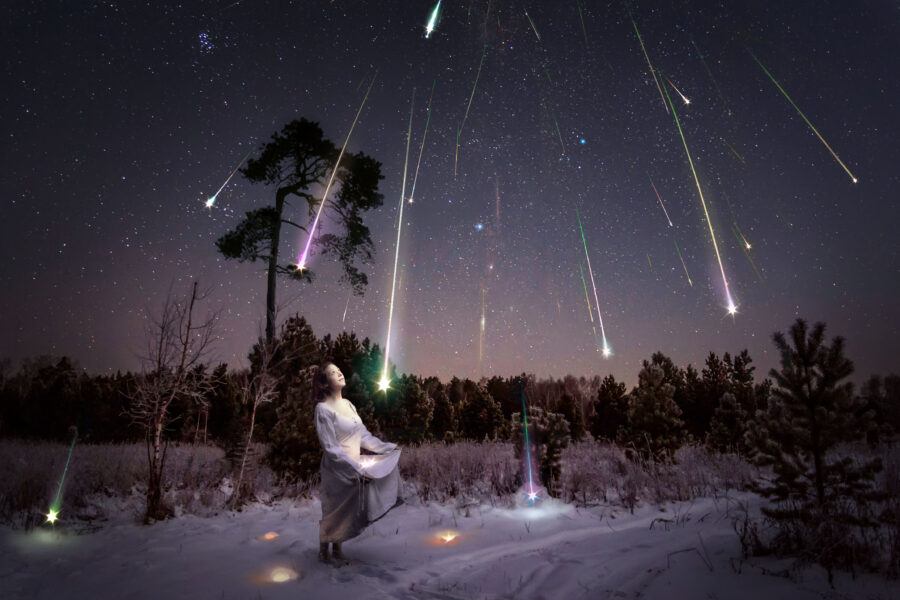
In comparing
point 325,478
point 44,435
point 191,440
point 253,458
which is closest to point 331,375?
point 325,478

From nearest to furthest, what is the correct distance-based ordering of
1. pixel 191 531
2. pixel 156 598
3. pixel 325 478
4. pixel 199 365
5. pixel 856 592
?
1. pixel 856 592
2. pixel 156 598
3. pixel 325 478
4. pixel 191 531
5. pixel 199 365

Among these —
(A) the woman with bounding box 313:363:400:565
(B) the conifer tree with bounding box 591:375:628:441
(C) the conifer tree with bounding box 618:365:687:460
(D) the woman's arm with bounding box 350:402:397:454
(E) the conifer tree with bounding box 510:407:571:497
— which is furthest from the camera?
(B) the conifer tree with bounding box 591:375:628:441

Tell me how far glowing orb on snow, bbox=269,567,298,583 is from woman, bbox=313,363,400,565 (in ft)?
1.19

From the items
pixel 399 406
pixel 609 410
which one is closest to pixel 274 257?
pixel 399 406

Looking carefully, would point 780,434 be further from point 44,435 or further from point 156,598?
point 44,435

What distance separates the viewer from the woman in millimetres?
4332

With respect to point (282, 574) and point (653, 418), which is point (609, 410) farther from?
point (282, 574)

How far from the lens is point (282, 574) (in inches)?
169

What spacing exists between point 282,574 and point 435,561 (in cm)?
150

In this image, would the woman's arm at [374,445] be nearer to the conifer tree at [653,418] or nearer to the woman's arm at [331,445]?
the woman's arm at [331,445]

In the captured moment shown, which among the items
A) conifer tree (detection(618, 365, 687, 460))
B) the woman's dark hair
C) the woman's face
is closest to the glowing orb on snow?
the woman's dark hair

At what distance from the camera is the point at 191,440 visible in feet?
72.2

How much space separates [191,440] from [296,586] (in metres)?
21.6

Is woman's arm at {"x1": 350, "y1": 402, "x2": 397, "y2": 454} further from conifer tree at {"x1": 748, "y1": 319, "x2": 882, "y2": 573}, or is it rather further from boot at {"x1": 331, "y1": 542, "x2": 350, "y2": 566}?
conifer tree at {"x1": 748, "y1": 319, "x2": 882, "y2": 573}
